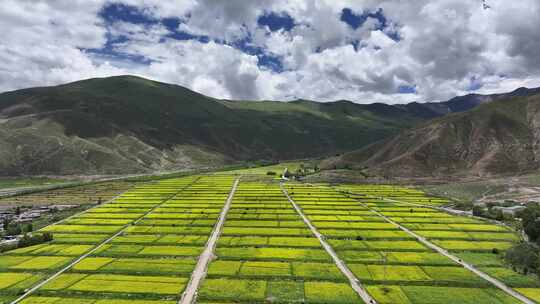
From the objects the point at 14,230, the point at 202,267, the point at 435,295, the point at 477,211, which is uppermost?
the point at 477,211

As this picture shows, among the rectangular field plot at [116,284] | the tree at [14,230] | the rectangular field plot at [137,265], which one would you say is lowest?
the rectangular field plot at [116,284]

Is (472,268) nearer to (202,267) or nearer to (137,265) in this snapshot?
(202,267)

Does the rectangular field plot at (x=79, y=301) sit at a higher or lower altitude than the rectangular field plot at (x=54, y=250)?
lower

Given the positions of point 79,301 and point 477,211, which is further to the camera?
point 477,211

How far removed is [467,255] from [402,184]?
109 meters

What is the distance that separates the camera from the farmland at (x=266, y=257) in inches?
2074

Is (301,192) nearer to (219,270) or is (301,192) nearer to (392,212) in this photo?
(392,212)

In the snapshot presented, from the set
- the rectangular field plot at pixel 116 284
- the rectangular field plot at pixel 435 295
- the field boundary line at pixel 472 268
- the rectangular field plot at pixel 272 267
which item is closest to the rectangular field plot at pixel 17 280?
the rectangular field plot at pixel 116 284

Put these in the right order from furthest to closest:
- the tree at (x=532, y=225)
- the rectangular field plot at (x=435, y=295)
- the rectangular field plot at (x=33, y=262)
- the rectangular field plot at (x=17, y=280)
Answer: the tree at (x=532, y=225), the rectangular field plot at (x=33, y=262), the rectangular field plot at (x=17, y=280), the rectangular field plot at (x=435, y=295)

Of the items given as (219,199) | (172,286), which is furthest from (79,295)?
(219,199)

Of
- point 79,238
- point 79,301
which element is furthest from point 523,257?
point 79,238

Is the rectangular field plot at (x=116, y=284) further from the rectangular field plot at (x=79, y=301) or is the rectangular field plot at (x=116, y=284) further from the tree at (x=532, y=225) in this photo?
the tree at (x=532, y=225)

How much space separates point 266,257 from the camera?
222 ft

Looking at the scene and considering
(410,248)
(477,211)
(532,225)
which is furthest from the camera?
Result: (477,211)
